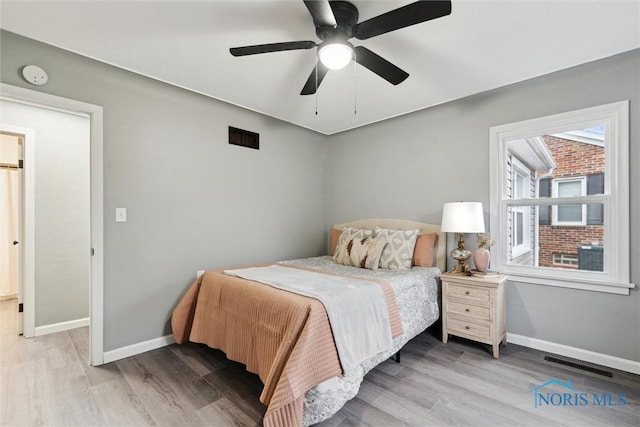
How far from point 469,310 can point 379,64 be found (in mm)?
2218

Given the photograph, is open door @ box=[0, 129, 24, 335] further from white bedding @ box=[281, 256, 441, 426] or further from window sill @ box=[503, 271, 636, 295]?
window sill @ box=[503, 271, 636, 295]

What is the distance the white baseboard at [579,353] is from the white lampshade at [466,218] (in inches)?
43.2

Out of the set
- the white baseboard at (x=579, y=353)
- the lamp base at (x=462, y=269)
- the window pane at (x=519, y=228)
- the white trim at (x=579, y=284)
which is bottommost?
the white baseboard at (x=579, y=353)

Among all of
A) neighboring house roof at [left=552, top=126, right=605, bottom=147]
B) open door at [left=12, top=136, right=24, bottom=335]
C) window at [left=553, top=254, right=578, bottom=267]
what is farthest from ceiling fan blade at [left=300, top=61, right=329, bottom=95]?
open door at [left=12, top=136, right=24, bottom=335]

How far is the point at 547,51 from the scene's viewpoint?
2195 mm

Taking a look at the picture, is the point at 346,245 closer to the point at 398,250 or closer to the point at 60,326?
the point at 398,250

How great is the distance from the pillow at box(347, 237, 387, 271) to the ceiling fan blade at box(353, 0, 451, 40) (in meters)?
1.96

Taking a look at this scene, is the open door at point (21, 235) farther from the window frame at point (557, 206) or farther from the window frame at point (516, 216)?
the window frame at point (557, 206)

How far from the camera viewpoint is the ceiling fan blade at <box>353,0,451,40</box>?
1.38 meters

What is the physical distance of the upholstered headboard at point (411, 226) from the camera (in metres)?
3.13

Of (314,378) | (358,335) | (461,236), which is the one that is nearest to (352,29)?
(358,335)

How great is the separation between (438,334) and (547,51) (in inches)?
106

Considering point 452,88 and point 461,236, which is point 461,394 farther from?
point 452,88

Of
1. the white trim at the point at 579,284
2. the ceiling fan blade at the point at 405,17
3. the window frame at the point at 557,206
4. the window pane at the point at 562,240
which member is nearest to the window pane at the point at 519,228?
the window pane at the point at 562,240
